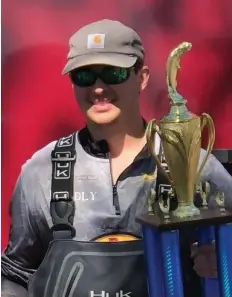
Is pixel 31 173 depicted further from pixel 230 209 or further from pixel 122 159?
pixel 230 209

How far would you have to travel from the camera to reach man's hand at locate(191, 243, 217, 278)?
0.98m

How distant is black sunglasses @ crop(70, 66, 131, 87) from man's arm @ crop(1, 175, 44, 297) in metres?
0.27

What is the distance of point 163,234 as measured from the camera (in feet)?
2.97

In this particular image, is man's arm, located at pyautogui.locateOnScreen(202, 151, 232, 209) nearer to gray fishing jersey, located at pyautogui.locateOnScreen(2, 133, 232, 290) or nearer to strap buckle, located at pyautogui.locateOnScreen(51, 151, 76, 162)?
gray fishing jersey, located at pyautogui.locateOnScreen(2, 133, 232, 290)

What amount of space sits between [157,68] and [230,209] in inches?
13.9

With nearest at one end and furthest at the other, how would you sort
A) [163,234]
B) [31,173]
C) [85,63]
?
[163,234] < [85,63] < [31,173]

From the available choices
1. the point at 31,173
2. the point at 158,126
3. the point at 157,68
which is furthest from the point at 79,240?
the point at 157,68

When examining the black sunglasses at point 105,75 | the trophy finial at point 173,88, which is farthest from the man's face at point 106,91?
the trophy finial at point 173,88

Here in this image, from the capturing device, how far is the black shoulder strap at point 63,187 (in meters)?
1.08

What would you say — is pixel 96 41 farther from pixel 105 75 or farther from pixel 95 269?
pixel 95 269

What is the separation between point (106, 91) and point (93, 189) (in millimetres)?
201

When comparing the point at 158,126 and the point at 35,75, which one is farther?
the point at 35,75

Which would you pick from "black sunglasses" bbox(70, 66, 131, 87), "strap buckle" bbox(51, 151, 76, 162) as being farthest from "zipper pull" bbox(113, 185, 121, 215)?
"black sunglasses" bbox(70, 66, 131, 87)

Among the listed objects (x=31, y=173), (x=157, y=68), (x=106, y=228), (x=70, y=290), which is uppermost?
(x=157, y=68)
